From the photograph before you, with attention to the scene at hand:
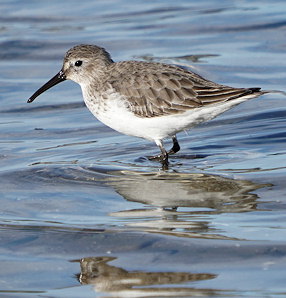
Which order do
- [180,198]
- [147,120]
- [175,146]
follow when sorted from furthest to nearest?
[175,146] < [147,120] < [180,198]

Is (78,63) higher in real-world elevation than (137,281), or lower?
higher

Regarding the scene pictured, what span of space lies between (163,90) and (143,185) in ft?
4.80

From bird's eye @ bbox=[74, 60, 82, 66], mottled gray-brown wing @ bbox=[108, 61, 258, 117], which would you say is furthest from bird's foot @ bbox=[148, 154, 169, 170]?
bird's eye @ bbox=[74, 60, 82, 66]

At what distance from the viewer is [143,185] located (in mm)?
8562

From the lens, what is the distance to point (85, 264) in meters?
6.35

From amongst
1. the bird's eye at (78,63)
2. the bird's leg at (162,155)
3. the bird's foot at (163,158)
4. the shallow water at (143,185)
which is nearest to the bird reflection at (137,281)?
the shallow water at (143,185)

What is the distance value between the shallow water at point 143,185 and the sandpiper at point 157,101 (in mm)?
414

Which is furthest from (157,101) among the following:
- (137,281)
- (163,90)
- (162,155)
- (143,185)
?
(137,281)

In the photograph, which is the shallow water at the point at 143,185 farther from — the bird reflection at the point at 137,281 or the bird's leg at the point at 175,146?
the bird's leg at the point at 175,146

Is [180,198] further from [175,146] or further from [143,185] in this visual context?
[175,146]

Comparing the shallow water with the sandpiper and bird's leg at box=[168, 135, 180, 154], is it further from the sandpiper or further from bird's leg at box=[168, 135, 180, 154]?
the sandpiper

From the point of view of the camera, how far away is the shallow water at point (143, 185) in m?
6.08

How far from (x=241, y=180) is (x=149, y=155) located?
1.78 meters

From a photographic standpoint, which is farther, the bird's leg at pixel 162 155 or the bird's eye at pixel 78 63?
the bird's eye at pixel 78 63
